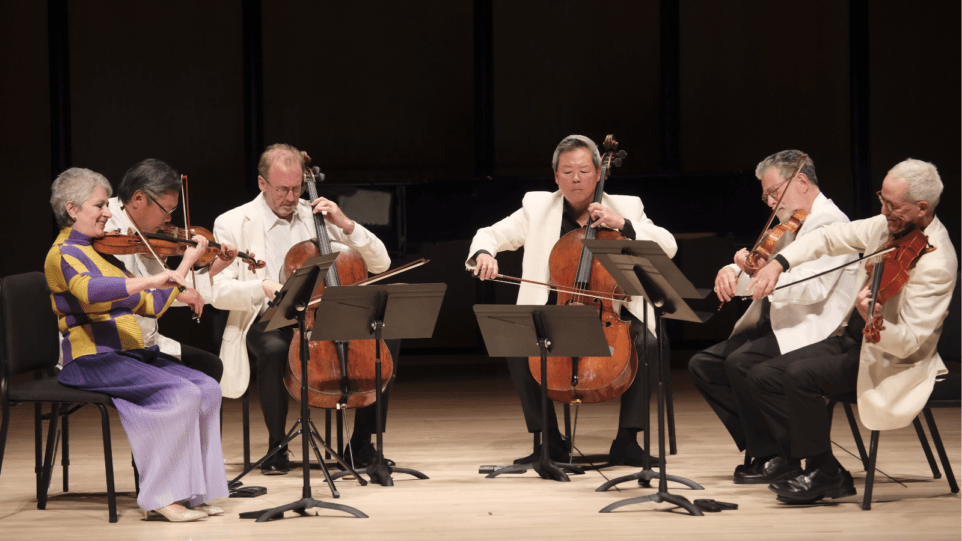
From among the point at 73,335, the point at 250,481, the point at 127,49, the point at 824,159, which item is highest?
the point at 127,49

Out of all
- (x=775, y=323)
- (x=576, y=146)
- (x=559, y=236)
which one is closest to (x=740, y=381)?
(x=775, y=323)

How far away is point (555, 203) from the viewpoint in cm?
362

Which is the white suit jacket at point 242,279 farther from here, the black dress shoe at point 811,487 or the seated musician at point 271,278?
the black dress shoe at point 811,487

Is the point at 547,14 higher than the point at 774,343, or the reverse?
the point at 547,14

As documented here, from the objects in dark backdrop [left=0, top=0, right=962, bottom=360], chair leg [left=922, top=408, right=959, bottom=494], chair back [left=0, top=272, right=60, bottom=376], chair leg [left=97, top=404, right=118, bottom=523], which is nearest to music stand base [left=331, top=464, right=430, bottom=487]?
chair leg [left=97, top=404, right=118, bottom=523]

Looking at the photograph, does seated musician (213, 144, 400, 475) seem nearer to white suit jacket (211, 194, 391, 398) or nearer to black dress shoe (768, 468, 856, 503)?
white suit jacket (211, 194, 391, 398)

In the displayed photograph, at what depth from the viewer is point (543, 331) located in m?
2.97

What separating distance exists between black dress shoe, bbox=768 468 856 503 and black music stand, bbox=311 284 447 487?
1180mm

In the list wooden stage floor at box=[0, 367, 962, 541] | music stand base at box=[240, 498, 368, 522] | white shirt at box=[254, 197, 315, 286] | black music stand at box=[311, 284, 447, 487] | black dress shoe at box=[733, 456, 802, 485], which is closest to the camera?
wooden stage floor at box=[0, 367, 962, 541]

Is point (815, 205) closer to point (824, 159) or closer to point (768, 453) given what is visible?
point (768, 453)

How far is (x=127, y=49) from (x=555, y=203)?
→ 4.08 meters

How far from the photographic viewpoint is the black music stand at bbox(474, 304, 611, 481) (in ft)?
9.52

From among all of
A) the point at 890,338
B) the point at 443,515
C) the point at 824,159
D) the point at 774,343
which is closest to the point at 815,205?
the point at 774,343

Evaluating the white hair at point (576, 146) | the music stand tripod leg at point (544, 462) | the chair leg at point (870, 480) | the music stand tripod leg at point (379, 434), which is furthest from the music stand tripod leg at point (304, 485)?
the chair leg at point (870, 480)
